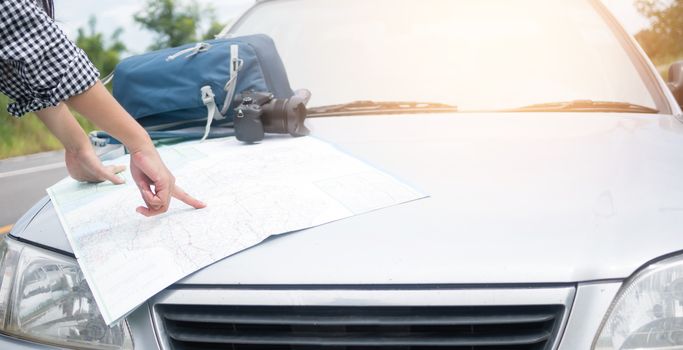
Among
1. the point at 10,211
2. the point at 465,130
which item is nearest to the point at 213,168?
the point at 465,130

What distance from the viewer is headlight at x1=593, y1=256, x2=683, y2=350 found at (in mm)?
1318

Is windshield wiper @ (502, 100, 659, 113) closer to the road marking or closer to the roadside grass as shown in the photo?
the road marking

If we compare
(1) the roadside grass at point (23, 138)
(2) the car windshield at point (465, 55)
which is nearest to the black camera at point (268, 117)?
(2) the car windshield at point (465, 55)

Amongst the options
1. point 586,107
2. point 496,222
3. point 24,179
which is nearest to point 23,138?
point 24,179

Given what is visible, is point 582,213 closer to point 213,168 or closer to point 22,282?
point 213,168

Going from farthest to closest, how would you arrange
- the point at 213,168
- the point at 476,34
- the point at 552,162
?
the point at 476,34, the point at 213,168, the point at 552,162

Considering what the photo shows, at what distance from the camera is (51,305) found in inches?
60.7

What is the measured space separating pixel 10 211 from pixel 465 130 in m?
5.25

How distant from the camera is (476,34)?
2443 mm

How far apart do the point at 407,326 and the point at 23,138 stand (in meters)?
12.6

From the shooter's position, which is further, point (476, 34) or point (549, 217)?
point (476, 34)

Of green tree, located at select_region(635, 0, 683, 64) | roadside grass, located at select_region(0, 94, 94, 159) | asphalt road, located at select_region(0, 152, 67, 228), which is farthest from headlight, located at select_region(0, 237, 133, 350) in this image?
green tree, located at select_region(635, 0, 683, 64)

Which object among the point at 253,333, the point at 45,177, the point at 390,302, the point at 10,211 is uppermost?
the point at 390,302

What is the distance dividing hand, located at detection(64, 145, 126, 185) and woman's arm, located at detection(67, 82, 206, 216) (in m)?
0.38
